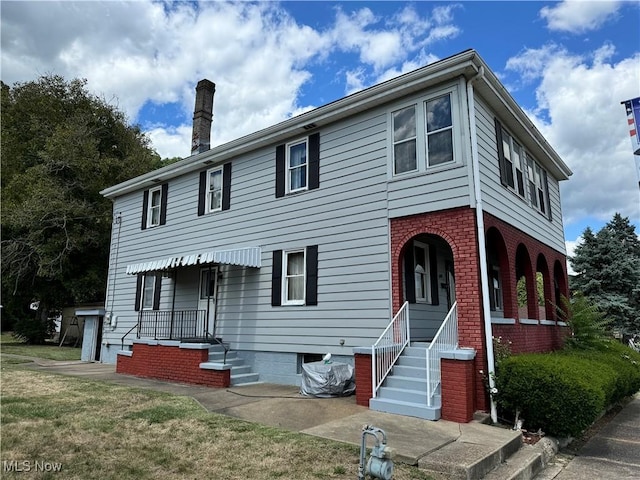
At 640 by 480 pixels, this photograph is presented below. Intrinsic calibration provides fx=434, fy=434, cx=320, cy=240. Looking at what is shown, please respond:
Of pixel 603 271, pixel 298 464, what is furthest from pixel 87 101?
pixel 603 271

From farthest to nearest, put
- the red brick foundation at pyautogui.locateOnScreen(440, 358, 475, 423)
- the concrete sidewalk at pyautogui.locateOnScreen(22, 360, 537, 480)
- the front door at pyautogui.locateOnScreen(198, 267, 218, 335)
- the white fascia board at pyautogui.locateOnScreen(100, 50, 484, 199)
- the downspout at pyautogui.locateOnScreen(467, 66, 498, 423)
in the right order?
the front door at pyautogui.locateOnScreen(198, 267, 218, 335) → the white fascia board at pyautogui.locateOnScreen(100, 50, 484, 199) → the downspout at pyautogui.locateOnScreen(467, 66, 498, 423) → the red brick foundation at pyautogui.locateOnScreen(440, 358, 475, 423) → the concrete sidewalk at pyautogui.locateOnScreen(22, 360, 537, 480)

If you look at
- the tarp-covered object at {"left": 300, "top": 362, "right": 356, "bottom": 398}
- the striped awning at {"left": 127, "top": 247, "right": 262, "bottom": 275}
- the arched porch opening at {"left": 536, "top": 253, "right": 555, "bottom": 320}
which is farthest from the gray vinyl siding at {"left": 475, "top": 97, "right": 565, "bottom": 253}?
the striped awning at {"left": 127, "top": 247, "right": 262, "bottom": 275}

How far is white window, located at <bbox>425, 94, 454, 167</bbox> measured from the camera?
8.52 metres

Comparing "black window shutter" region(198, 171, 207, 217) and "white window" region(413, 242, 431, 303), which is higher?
"black window shutter" region(198, 171, 207, 217)

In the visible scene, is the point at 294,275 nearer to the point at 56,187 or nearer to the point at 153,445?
the point at 153,445

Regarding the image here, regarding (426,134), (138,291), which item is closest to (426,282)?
(426,134)

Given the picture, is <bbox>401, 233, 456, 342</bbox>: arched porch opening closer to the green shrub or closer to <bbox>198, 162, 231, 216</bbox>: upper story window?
the green shrub

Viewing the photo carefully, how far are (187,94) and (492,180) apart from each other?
39.5 feet

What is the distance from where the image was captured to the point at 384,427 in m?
6.26

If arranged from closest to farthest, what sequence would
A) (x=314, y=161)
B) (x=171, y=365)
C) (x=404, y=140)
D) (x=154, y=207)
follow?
(x=404, y=140)
(x=314, y=161)
(x=171, y=365)
(x=154, y=207)

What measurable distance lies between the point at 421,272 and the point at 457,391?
3.72 metres

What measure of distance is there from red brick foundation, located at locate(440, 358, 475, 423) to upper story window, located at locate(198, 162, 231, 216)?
8040 millimetres

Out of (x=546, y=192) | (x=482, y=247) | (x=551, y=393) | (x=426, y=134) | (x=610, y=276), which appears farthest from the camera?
(x=610, y=276)

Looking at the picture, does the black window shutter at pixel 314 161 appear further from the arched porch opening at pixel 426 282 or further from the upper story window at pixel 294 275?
the arched porch opening at pixel 426 282
